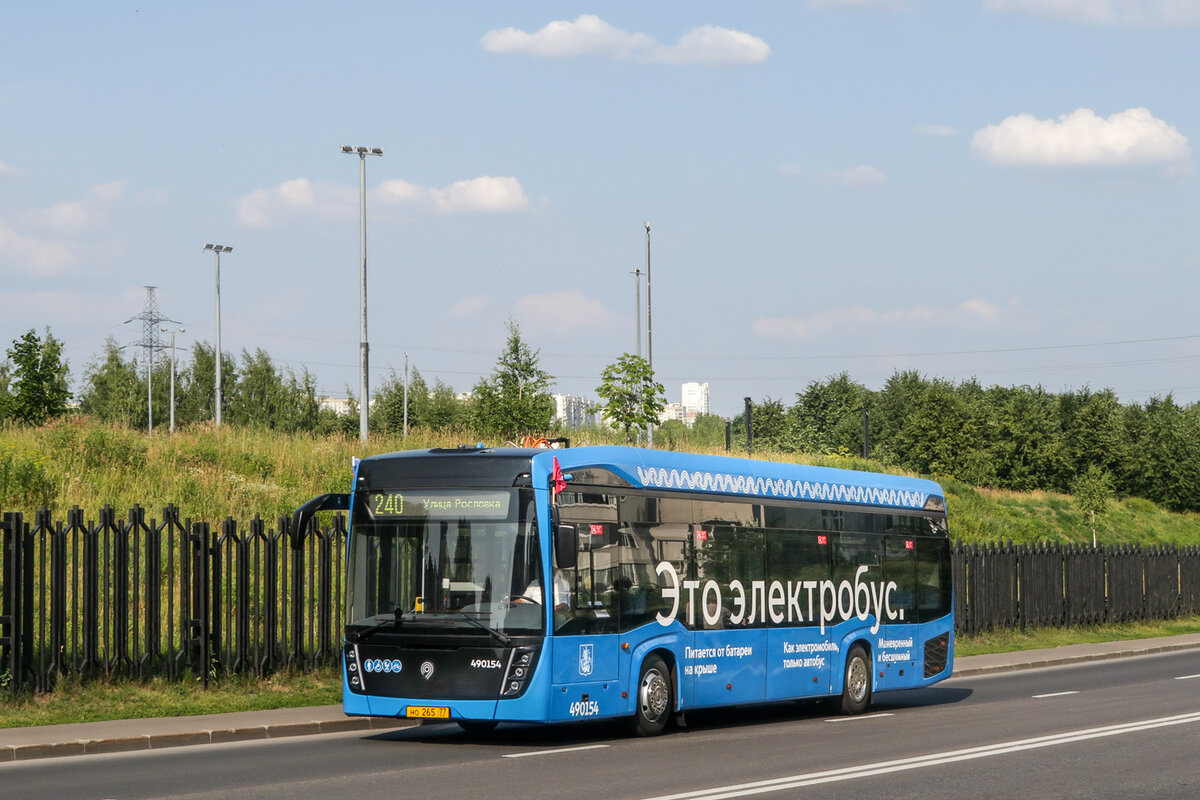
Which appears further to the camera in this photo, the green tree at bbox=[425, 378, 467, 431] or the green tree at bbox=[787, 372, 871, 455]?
the green tree at bbox=[787, 372, 871, 455]

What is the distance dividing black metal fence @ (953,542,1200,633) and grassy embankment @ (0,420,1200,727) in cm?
50

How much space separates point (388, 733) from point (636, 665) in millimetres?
3001

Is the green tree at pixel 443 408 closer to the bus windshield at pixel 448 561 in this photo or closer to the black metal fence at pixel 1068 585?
the black metal fence at pixel 1068 585

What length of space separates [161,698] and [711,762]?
7457 millimetres

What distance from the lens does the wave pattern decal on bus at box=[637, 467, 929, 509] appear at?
15547 millimetres

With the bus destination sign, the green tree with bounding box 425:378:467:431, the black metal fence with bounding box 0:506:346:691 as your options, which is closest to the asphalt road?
the bus destination sign

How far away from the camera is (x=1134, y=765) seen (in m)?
12.3

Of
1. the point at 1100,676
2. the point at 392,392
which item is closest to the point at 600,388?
the point at 1100,676

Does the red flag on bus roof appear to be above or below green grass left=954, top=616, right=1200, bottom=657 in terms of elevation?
above

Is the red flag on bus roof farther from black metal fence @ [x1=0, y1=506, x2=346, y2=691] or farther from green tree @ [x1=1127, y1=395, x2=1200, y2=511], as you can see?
green tree @ [x1=1127, y1=395, x2=1200, y2=511]

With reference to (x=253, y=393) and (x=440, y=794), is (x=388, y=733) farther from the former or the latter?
(x=253, y=393)

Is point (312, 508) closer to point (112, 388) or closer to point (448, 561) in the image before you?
point (448, 561)

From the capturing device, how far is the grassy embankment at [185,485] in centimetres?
1645

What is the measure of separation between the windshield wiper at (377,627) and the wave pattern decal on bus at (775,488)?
2957 mm
